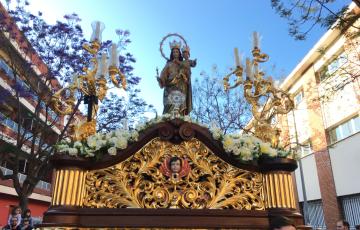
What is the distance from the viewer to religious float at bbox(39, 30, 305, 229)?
3727 mm

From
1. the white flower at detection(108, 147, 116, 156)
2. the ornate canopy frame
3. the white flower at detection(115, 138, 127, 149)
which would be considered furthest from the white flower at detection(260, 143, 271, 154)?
the white flower at detection(108, 147, 116, 156)

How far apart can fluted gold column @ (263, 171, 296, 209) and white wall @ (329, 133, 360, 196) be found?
594 inches

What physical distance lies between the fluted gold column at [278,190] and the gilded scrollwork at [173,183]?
0.08m

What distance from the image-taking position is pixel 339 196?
19.0m

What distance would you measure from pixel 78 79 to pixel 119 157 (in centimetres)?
188

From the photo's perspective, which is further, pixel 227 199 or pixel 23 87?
pixel 23 87

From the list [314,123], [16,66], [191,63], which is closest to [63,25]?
[16,66]

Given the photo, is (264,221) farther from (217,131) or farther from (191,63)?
(191,63)

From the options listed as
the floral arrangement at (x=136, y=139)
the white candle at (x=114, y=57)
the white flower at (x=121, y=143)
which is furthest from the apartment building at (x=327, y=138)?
the white flower at (x=121, y=143)

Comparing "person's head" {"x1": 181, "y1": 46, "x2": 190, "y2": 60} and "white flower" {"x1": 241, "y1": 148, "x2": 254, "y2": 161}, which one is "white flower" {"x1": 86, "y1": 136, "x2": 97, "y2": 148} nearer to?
"white flower" {"x1": 241, "y1": 148, "x2": 254, "y2": 161}

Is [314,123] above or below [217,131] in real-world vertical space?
above

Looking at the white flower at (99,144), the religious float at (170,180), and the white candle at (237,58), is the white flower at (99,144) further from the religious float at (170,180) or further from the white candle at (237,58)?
the white candle at (237,58)

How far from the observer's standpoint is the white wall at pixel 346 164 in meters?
17.3

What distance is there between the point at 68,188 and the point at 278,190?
2343mm
